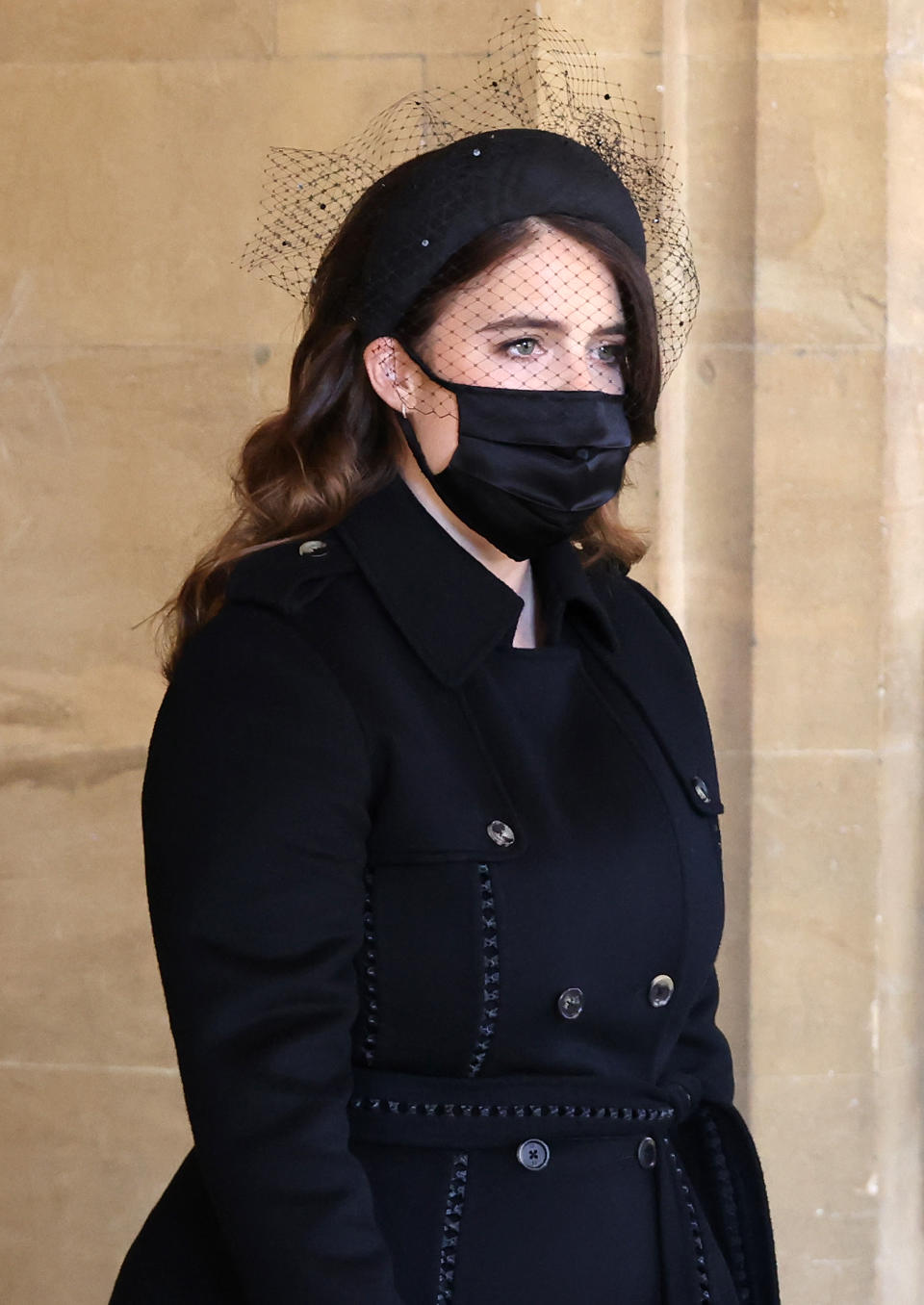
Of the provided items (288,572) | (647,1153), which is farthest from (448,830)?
(647,1153)

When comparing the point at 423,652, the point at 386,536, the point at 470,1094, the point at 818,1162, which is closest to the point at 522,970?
the point at 470,1094

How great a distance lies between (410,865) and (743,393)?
5.86 ft

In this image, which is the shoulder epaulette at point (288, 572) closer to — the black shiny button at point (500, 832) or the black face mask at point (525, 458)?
the black face mask at point (525, 458)

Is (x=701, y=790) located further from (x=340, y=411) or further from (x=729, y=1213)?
(x=340, y=411)

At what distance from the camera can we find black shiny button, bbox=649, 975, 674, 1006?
1649 millimetres

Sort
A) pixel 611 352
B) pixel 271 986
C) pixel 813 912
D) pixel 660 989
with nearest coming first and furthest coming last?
1. pixel 271 986
2. pixel 660 989
3. pixel 611 352
4. pixel 813 912

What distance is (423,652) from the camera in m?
1.64

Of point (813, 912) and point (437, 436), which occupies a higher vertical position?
point (437, 436)

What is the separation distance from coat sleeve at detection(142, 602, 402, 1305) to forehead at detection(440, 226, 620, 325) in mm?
520

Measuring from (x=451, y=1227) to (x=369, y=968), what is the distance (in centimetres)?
28

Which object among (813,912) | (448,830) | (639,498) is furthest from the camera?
(813,912)

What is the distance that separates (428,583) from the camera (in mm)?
1696

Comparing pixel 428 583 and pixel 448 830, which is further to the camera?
pixel 428 583

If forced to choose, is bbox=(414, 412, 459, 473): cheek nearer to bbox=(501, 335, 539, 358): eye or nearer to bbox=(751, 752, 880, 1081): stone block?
bbox=(501, 335, 539, 358): eye
